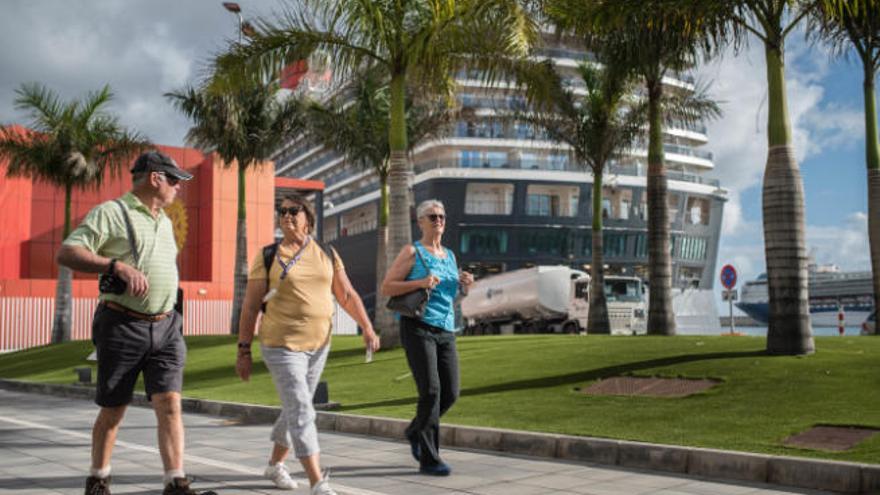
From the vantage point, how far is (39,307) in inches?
1237

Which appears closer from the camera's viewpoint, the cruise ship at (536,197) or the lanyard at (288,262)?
the lanyard at (288,262)

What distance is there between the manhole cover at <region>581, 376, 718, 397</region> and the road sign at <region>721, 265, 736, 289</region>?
16.7 m

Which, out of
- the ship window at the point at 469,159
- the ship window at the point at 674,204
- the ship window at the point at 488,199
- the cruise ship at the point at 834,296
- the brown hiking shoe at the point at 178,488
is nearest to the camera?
the brown hiking shoe at the point at 178,488

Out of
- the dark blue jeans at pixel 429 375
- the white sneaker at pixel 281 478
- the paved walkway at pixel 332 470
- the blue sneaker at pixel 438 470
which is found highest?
the dark blue jeans at pixel 429 375

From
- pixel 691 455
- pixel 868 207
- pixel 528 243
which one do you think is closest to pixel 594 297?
pixel 868 207

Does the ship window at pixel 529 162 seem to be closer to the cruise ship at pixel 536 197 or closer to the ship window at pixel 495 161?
the cruise ship at pixel 536 197

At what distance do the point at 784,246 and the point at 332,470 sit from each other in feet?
24.1

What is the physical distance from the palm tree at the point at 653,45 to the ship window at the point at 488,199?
125ft

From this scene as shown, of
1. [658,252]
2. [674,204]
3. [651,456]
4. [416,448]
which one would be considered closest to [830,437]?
[651,456]

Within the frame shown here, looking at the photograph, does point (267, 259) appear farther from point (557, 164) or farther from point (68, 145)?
point (557, 164)

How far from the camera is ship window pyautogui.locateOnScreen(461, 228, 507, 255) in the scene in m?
58.8

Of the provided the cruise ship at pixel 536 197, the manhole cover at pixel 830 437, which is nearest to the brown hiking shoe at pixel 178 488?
the manhole cover at pixel 830 437

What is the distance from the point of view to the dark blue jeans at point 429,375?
5918 millimetres

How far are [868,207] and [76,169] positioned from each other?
71.8ft
